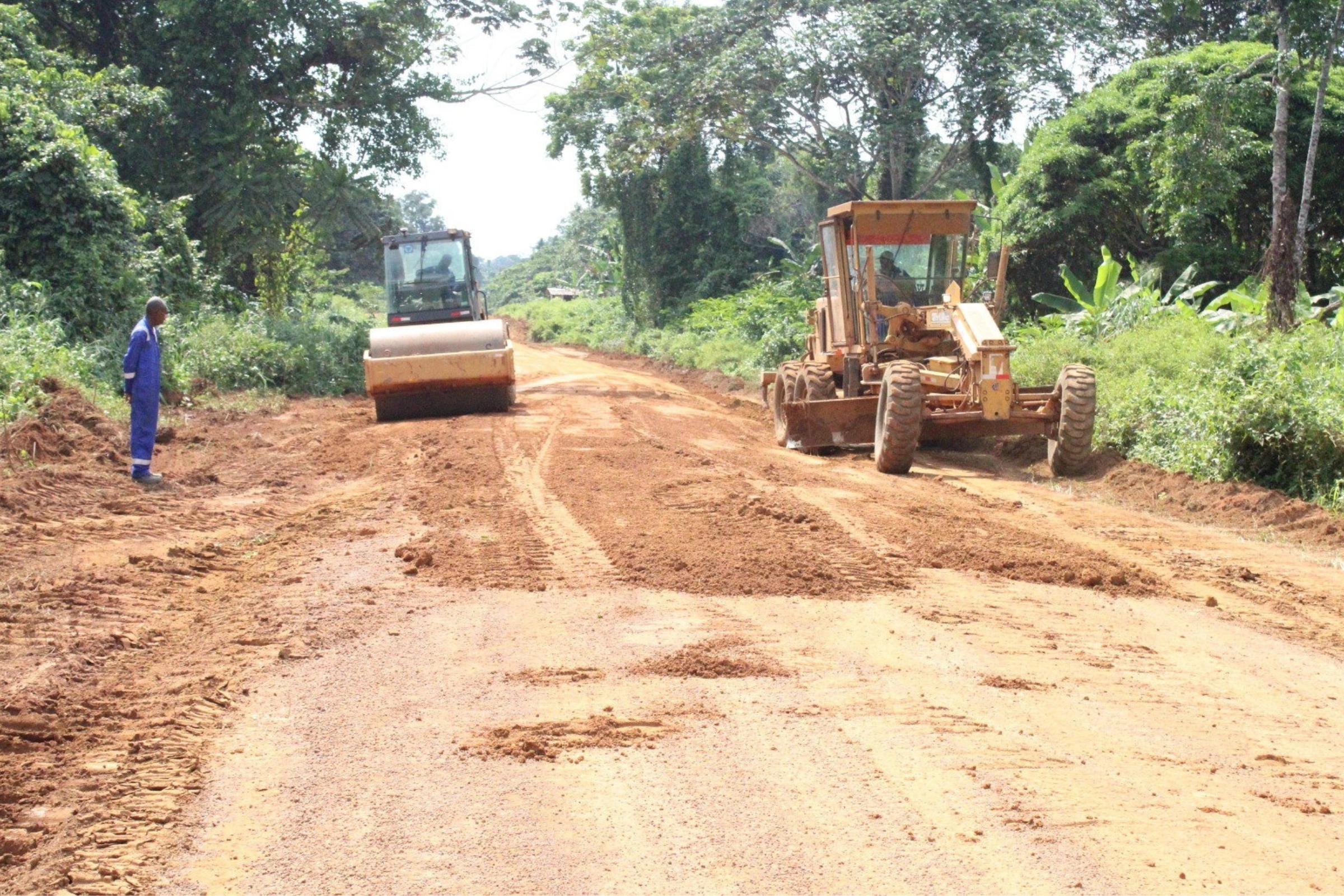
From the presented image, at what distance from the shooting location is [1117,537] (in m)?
9.18

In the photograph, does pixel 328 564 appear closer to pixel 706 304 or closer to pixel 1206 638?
pixel 1206 638

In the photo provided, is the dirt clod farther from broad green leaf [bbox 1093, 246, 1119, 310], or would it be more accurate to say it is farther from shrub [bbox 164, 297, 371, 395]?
broad green leaf [bbox 1093, 246, 1119, 310]

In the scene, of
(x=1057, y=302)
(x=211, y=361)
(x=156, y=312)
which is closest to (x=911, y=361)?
(x=1057, y=302)

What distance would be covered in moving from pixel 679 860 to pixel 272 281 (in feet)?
89.7

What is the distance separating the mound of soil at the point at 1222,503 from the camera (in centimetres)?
948

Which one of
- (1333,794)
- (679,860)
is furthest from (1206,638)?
(679,860)

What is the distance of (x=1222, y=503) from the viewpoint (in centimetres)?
1048

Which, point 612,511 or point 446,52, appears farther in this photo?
point 446,52

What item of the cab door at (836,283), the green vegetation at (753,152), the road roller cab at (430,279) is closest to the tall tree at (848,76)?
the green vegetation at (753,152)

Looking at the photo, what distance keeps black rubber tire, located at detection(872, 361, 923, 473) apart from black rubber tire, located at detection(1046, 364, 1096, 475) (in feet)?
4.39

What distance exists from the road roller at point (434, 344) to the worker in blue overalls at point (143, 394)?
4.98 m

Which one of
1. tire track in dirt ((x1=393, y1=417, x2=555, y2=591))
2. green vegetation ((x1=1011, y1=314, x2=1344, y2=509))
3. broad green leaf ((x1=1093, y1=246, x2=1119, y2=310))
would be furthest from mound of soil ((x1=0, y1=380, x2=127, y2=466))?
broad green leaf ((x1=1093, y1=246, x2=1119, y2=310))

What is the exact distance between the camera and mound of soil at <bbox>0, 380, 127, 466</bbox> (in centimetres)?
1148

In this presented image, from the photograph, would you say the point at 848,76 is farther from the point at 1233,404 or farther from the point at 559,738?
the point at 559,738
